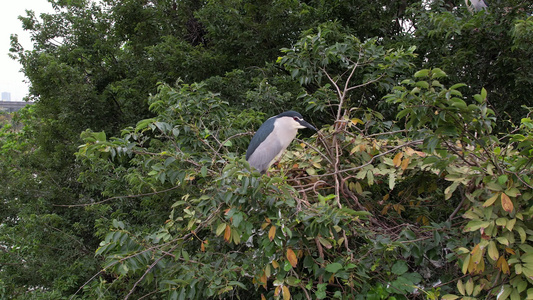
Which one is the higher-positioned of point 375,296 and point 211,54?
point 211,54

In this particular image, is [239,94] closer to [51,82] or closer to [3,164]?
[51,82]

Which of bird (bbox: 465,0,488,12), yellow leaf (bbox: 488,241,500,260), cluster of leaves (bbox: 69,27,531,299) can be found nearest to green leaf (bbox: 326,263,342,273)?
cluster of leaves (bbox: 69,27,531,299)

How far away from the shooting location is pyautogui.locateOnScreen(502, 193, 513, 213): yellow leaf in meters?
1.51

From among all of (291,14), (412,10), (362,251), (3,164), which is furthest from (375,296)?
(3,164)

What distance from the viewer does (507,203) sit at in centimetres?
152

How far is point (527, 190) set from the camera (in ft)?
5.14

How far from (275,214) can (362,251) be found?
58 cm

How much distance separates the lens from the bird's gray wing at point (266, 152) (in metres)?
2.52

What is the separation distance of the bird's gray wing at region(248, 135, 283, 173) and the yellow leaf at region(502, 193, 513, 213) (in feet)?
4.30

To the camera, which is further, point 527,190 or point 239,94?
point 239,94

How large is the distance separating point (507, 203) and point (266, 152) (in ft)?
4.55

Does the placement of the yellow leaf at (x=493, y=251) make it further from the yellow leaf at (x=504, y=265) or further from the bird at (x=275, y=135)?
the bird at (x=275, y=135)

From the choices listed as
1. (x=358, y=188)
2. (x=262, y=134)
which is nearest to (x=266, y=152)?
(x=262, y=134)

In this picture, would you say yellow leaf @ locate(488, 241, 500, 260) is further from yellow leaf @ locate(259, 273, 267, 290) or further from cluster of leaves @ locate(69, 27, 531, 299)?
yellow leaf @ locate(259, 273, 267, 290)
